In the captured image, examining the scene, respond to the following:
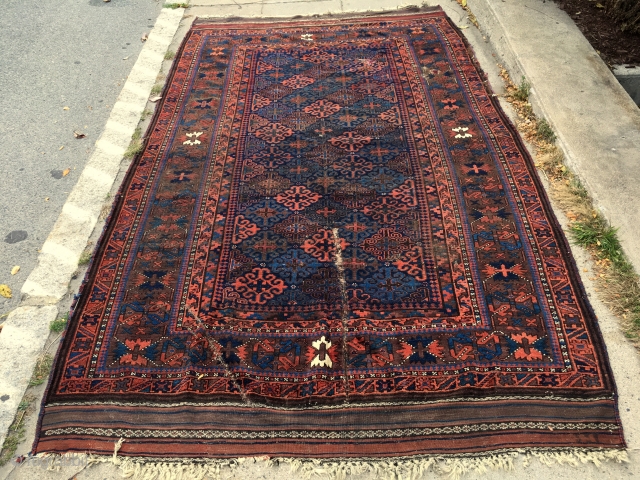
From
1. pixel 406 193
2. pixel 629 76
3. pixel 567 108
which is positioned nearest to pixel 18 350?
pixel 406 193

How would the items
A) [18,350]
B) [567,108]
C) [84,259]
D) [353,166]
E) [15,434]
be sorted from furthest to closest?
[567,108] < [353,166] < [84,259] < [18,350] < [15,434]

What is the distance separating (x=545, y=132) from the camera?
403cm

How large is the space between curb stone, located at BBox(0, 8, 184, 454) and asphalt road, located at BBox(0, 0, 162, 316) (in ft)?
0.30

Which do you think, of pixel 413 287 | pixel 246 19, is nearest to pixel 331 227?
pixel 413 287

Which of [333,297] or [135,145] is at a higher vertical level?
[135,145]

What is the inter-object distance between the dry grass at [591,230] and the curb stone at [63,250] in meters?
3.18

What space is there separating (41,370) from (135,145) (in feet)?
6.48

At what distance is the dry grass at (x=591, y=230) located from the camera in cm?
296

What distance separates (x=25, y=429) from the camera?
2643 millimetres

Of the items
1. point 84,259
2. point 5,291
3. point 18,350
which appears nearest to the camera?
point 18,350

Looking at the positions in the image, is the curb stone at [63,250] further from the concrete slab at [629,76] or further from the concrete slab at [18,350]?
the concrete slab at [629,76]

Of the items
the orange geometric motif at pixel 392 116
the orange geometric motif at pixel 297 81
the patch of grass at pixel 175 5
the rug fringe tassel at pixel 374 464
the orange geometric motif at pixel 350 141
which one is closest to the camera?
the rug fringe tassel at pixel 374 464

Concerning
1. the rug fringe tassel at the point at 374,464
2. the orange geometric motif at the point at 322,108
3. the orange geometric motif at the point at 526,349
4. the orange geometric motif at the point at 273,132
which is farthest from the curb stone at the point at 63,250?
the orange geometric motif at the point at 526,349

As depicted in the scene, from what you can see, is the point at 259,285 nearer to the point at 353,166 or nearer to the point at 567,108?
the point at 353,166
